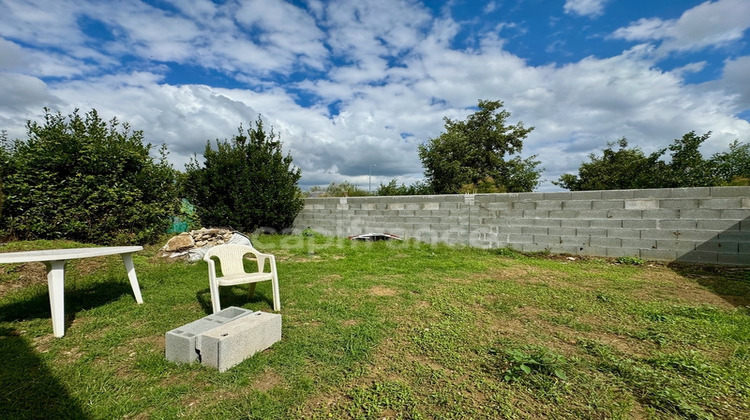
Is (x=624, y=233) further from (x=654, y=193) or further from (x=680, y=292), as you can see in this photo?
(x=680, y=292)

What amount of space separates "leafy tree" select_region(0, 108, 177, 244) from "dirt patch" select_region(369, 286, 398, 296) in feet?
17.0

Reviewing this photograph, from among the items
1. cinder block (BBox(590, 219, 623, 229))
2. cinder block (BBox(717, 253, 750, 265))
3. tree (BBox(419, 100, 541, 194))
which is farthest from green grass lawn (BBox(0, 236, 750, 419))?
tree (BBox(419, 100, 541, 194))

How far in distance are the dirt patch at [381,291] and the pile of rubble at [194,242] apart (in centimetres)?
368

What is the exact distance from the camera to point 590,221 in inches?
228

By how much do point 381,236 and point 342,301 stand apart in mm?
4594

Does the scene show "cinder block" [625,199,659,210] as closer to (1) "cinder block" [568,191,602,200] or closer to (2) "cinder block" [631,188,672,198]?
(2) "cinder block" [631,188,672,198]

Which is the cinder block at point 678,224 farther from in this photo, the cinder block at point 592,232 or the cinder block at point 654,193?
the cinder block at point 592,232

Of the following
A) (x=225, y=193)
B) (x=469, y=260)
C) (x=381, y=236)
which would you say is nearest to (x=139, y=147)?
(x=225, y=193)

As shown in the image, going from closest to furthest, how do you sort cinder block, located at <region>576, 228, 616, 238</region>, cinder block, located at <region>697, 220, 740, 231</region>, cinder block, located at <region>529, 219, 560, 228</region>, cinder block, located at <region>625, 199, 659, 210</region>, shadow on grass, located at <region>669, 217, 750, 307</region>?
shadow on grass, located at <region>669, 217, 750, 307</region> < cinder block, located at <region>697, 220, 740, 231</region> < cinder block, located at <region>625, 199, 659, 210</region> < cinder block, located at <region>576, 228, 616, 238</region> < cinder block, located at <region>529, 219, 560, 228</region>

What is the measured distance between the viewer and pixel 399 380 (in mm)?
1976

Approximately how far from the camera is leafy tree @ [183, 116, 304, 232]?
27.0 ft

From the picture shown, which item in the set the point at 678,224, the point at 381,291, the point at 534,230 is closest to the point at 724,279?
the point at 678,224

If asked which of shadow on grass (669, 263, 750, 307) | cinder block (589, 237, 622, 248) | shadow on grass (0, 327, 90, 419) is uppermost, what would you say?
cinder block (589, 237, 622, 248)

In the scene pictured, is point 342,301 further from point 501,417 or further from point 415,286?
point 501,417
